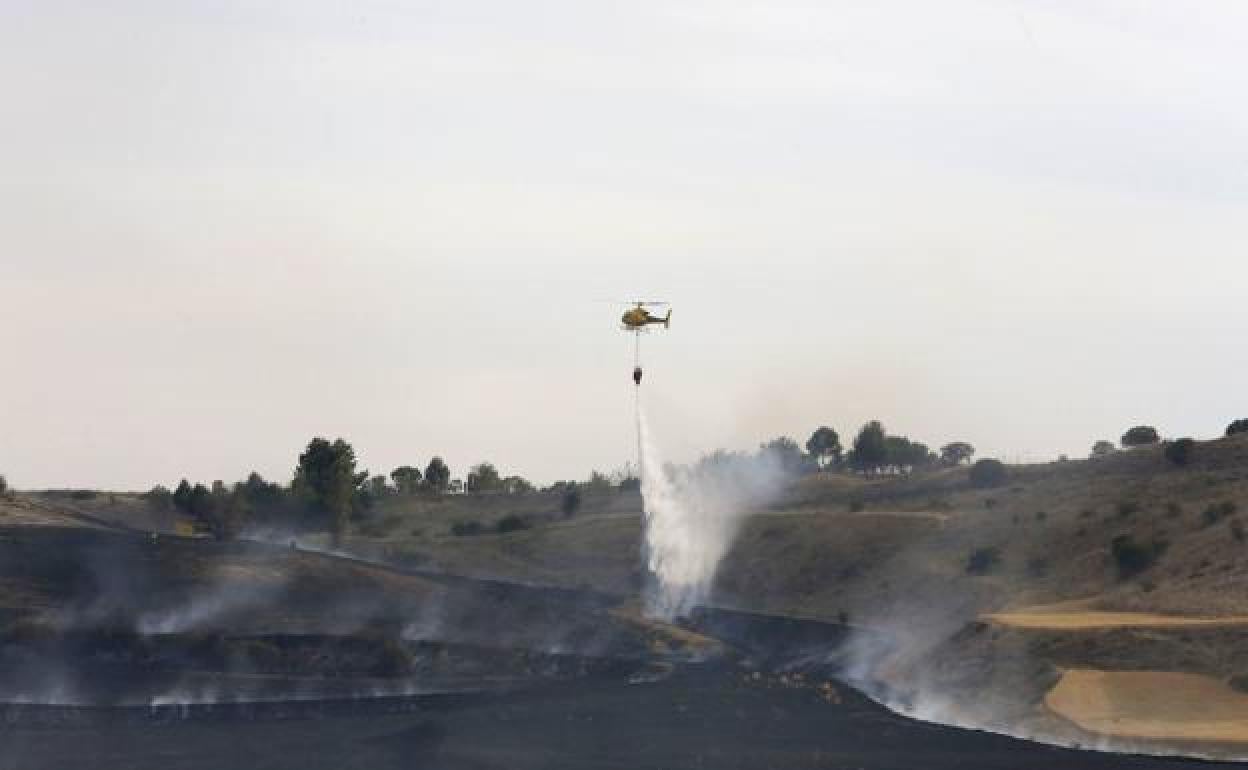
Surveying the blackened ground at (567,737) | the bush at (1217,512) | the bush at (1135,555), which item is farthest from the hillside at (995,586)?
the blackened ground at (567,737)

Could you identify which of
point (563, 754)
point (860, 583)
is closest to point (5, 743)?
point (563, 754)

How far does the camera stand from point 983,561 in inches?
6407

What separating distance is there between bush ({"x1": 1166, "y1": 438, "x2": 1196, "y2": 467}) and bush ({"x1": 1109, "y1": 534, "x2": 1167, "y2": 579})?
35.8m

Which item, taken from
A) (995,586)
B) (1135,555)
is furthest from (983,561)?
(1135,555)

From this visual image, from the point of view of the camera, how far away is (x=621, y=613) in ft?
557

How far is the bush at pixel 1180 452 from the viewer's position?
182 m

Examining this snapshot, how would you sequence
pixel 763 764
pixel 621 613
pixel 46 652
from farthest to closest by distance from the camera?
pixel 621 613
pixel 46 652
pixel 763 764

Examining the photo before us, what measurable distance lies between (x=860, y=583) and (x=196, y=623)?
56638 mm

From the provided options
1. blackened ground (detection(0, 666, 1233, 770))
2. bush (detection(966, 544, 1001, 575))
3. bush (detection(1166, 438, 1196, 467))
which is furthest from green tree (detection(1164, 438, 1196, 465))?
blackened ground (detection(0, 666, 1233, 770))

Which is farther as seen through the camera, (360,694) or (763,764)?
(360,694)

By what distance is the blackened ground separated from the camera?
101688 mm

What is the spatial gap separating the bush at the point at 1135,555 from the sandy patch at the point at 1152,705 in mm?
→ 30114

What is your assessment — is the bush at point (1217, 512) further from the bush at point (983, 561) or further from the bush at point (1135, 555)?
the bush at point (983, 561)

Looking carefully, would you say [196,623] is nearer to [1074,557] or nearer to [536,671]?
[536,671]
